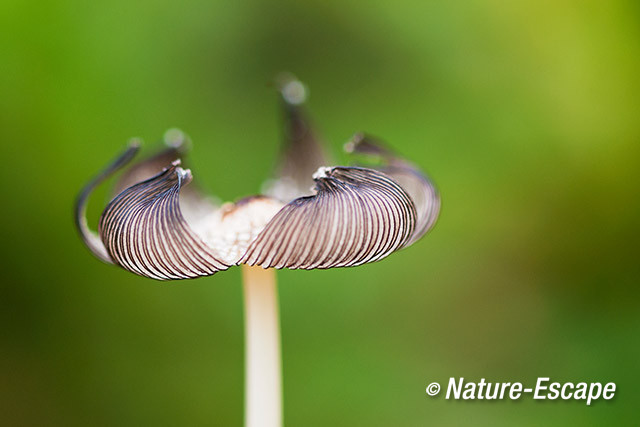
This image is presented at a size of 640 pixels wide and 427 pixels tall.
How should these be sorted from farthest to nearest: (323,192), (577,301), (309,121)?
(577,301)
(309,121)
(323,192)

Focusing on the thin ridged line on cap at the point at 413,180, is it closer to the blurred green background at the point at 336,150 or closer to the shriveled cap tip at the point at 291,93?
the shriveled cap tip at the point at 291,93

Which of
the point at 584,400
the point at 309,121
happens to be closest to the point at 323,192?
the point at 309,121

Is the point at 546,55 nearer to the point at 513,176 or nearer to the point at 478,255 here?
the point at 513,176

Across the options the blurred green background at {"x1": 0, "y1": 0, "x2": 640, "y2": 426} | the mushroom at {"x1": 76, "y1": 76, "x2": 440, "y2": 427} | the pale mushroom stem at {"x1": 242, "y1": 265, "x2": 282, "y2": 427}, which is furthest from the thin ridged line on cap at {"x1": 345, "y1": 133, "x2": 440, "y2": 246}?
the blurred green background at {"x1": 0, "y1": 0, "x2": 640, "y2": 426}

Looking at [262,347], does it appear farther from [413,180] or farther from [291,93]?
[291,93]

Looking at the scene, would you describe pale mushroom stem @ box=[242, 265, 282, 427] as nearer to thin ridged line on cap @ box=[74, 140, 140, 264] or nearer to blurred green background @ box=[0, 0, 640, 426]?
thin ridged line on cap @ box=[74, 140, 140, 264]

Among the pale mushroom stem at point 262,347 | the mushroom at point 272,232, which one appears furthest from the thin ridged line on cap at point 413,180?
the pale mushroom stem at point 262,347
